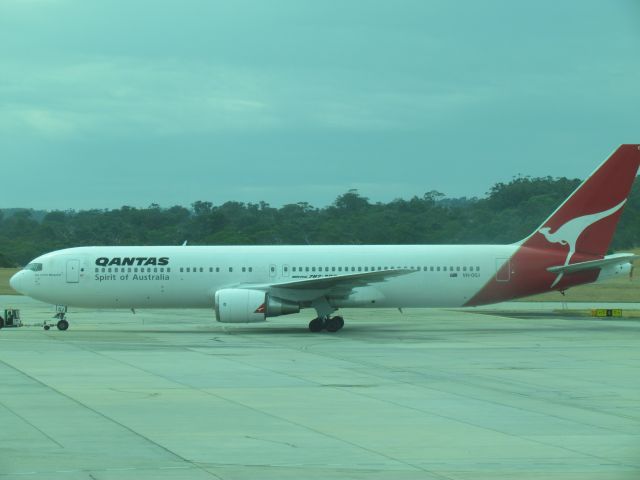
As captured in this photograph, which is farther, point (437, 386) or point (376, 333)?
point (376, 333)

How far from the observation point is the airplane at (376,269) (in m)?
31.7

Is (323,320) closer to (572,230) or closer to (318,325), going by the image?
(318,325)

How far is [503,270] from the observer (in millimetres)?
31703

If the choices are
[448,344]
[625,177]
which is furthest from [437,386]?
[625,177]

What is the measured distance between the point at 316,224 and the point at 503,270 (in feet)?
160

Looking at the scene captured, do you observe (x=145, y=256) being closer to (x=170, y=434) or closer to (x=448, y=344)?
(x=448, y=344)

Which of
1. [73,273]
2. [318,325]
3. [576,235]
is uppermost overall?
[576,235]

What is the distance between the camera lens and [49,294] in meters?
32.2

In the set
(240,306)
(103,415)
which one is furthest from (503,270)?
(103,415)

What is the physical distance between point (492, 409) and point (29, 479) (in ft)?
24.9

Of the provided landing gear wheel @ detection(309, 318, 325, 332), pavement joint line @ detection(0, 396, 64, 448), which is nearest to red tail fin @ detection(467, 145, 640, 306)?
landing gear wheel @ detection(309, 318, 325, 332)

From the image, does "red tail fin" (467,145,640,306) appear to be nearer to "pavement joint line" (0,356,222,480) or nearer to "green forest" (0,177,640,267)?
"pavement joint line" (0,356,222,480)

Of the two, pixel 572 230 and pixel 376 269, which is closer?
pixel 376 269

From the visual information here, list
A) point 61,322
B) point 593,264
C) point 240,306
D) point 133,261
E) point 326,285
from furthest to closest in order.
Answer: point 61,322, point 133,261, point 593,264, point 326,285, point 240,306
